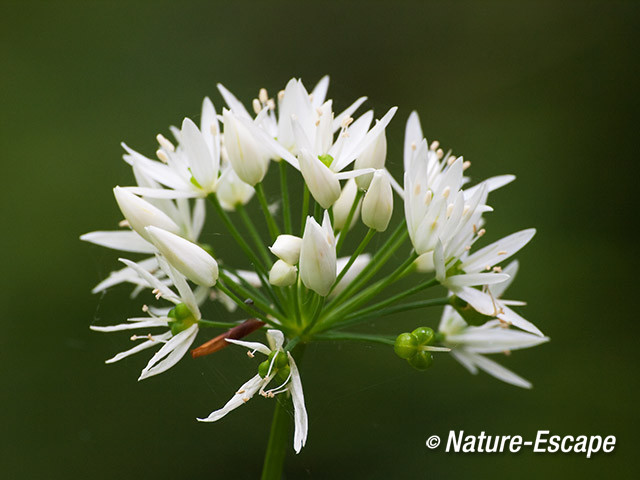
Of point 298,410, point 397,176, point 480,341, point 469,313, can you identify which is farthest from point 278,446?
point 397,176

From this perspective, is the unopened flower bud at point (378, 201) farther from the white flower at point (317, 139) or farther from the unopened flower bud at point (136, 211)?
the unopened flower bud at point (136, 211)

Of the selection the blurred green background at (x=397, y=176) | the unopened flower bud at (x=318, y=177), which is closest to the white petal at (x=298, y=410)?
the unopened flower bud at (x=318, y=177)

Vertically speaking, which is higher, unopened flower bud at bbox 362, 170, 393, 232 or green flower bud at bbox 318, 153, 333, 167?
green flower bud at bbox 318, 153, 333, 167

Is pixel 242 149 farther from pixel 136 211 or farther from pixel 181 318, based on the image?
pixel 181 318

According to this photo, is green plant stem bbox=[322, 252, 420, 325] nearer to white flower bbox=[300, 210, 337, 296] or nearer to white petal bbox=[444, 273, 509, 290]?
white petal bbox=[444, 273, 509, 290]

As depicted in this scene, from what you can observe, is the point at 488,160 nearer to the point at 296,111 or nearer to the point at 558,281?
the point at 558,281

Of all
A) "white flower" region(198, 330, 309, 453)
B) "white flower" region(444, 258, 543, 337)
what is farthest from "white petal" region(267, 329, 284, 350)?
"white flower" region(444, 258, 543, 337)
